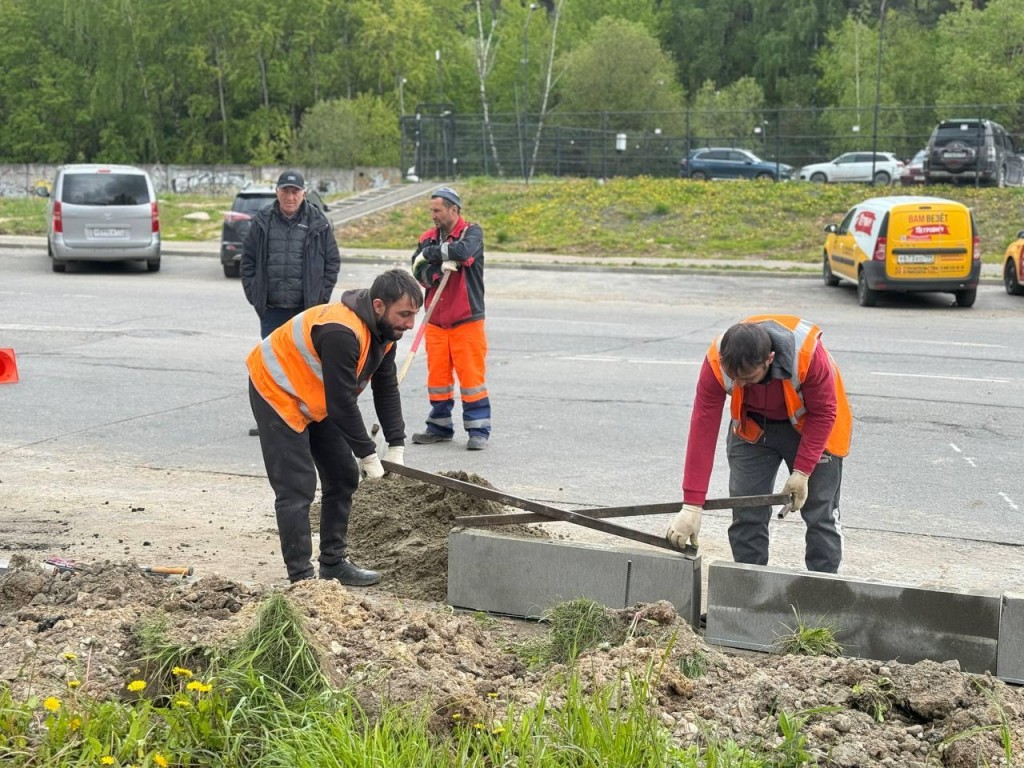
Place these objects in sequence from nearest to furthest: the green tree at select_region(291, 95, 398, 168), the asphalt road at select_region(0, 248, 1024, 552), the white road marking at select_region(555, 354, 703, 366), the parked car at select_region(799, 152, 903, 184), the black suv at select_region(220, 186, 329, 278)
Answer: the asphalt road at select_region(0, 248, 1024, 552) < the white road marking at select_region(555, 354, 703, 366) < the black suv at select_region(220, 186, 329, 278) < the parked car at select_region(799, 152, 903, 184) < the green tree at select_region(291, 95, 398, 168)

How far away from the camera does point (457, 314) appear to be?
30.1ft

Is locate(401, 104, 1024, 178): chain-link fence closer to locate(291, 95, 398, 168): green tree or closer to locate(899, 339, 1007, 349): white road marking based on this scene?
locate(291, 95, 398, 168): green tree

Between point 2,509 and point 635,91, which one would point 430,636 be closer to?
point 2,509

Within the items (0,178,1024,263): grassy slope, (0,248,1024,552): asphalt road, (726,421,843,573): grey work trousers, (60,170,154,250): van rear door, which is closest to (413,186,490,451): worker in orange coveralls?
(0,248,1024,552): asphalt road

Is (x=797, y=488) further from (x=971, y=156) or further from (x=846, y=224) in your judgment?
(x=971, y=156)

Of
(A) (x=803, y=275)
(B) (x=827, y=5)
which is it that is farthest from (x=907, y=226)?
(B) (x=827, y=5)

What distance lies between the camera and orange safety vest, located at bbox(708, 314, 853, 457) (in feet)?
17.0

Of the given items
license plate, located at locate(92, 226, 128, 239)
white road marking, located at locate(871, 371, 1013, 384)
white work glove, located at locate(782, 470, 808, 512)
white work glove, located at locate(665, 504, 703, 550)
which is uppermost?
license plate, located at locate(92, 226, 128, 239)

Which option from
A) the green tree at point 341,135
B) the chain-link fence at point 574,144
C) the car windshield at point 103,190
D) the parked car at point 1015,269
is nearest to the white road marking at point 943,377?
the parked car at point 1015,269

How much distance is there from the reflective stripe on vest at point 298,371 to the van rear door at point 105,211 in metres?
17.3

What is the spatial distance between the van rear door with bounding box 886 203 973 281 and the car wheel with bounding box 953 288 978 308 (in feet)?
1.61

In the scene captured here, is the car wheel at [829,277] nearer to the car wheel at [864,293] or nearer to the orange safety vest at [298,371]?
the car wheel at [864,293]

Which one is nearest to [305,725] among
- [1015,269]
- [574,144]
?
[1015,269]

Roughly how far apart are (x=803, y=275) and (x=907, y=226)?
450 cm
